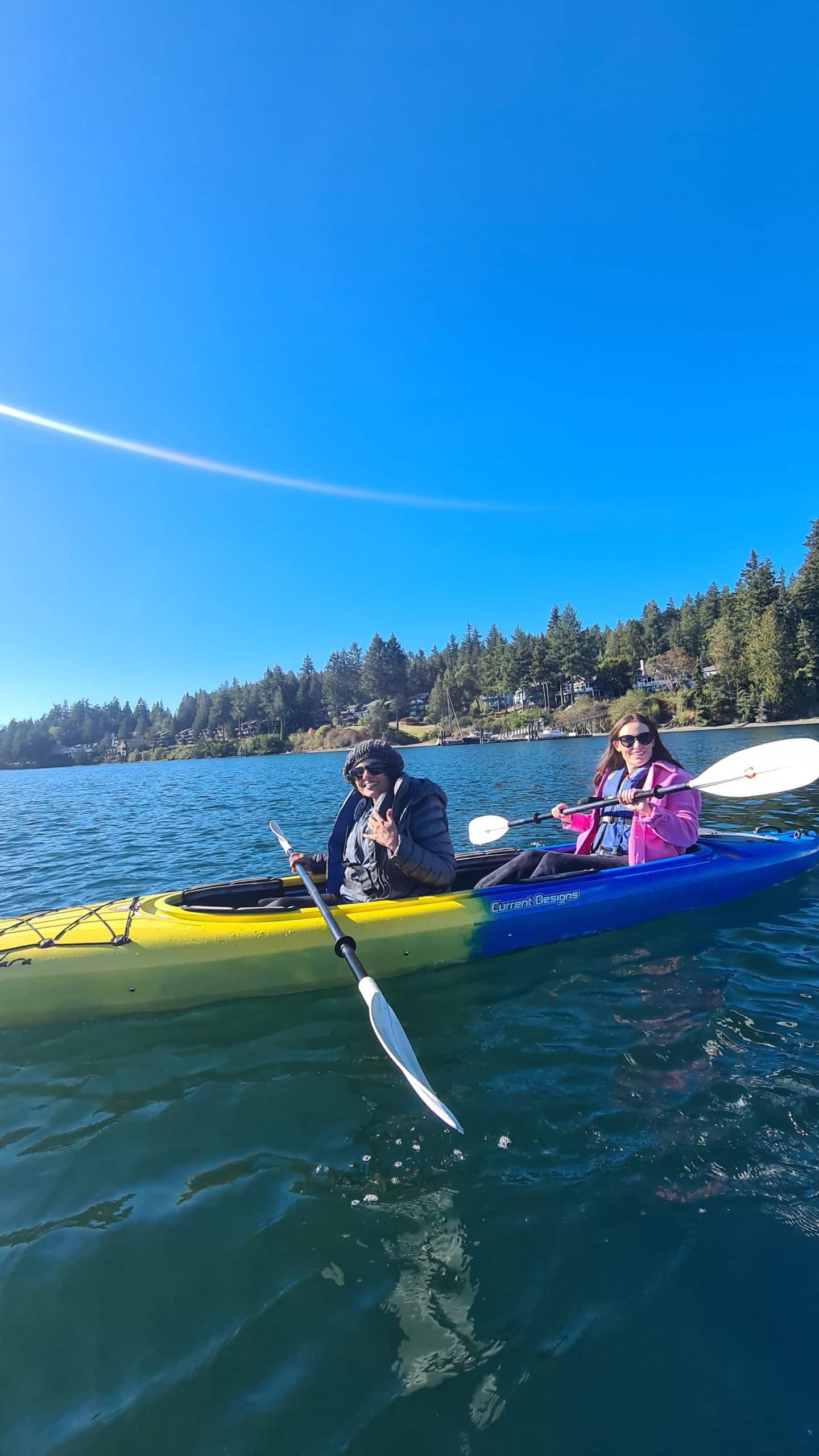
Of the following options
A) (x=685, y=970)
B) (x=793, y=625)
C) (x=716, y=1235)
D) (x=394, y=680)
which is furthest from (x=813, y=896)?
(x=394, y=680)

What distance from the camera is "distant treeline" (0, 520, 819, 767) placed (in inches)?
2574

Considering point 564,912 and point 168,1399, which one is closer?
point 168,1399

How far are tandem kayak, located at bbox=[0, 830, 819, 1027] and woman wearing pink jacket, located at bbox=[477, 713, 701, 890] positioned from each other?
15.7 inches

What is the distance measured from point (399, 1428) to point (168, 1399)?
0.87 m

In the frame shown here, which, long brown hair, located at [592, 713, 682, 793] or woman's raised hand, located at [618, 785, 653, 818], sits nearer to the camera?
woman's raised hand, located at [618, 785, 653, 818]

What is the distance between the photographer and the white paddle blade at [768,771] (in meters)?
7.88

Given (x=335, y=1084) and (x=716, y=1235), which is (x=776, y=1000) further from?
(x=335, y=1084)

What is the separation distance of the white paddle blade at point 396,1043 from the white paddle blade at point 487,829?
16.1 ft

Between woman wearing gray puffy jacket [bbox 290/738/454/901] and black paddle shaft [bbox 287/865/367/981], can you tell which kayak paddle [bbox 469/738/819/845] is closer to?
woman wearing gray puffy jacket [bbox 290/738/454/901]

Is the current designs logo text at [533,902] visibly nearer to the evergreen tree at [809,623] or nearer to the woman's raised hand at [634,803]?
the woman's raised hand at [634,803]

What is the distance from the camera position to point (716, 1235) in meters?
2.81

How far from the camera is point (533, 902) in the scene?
258 inches

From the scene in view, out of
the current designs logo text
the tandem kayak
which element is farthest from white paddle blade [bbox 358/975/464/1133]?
the current designs logo text

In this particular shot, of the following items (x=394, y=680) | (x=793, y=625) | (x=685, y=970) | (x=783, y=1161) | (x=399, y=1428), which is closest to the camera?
(x=399, y=1428)
